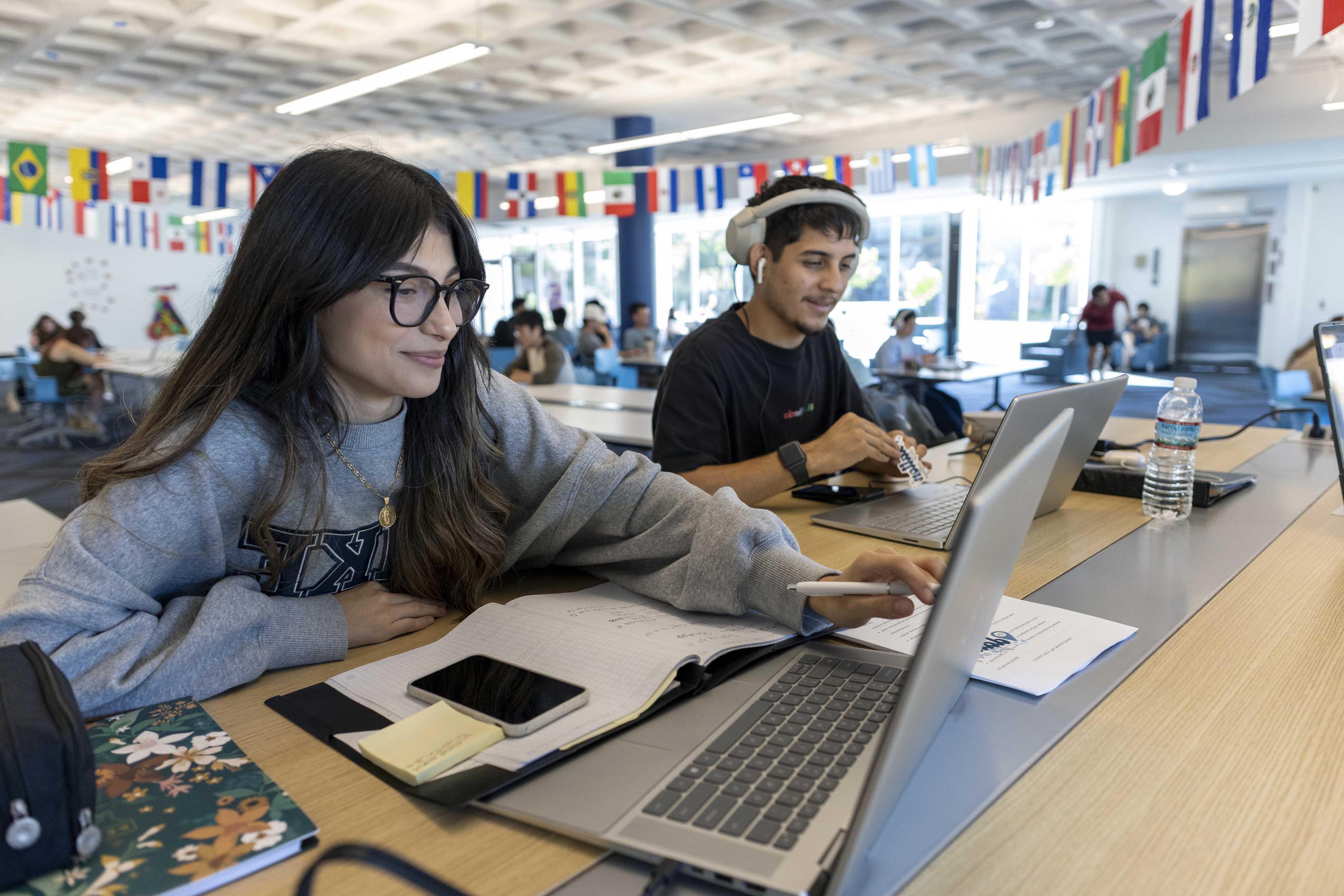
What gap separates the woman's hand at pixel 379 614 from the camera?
0.99 metres

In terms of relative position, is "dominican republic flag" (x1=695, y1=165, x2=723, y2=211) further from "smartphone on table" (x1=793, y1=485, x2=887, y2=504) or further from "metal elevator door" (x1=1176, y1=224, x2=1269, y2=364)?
"smartphone on table" (x1=793, y1=485, x2=887, y2=504)

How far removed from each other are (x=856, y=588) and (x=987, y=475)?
335mm

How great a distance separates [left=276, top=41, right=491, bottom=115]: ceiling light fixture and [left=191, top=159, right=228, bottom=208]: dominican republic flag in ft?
5.38

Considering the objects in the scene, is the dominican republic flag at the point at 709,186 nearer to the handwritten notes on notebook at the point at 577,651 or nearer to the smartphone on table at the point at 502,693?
the handwritten notes on notebook at the point at 577,651

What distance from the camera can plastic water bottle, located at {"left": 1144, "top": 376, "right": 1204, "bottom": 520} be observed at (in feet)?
4.98

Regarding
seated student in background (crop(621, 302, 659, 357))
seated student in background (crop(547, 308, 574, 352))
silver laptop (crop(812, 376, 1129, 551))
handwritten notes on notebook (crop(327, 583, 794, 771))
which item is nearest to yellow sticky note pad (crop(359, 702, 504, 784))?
handwritten notes on notebook (crop(327, 583, 794, 771))

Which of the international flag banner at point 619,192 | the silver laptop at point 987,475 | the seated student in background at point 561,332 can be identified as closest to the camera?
the silver laptop at point 987,475

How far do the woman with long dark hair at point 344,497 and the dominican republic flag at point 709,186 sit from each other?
780cm

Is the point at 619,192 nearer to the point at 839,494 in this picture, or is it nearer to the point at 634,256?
the point at 634,256

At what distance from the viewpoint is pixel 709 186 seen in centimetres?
876

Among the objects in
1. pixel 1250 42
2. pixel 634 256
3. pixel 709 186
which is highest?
pixel 709 186

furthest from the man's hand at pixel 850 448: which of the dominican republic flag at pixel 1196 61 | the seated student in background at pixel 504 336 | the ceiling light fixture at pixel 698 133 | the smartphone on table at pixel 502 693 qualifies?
the ceiling light fixture at pixel 698 133

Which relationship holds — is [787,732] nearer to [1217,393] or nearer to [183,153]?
[1217,393]

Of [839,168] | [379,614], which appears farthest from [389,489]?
[839,168]
